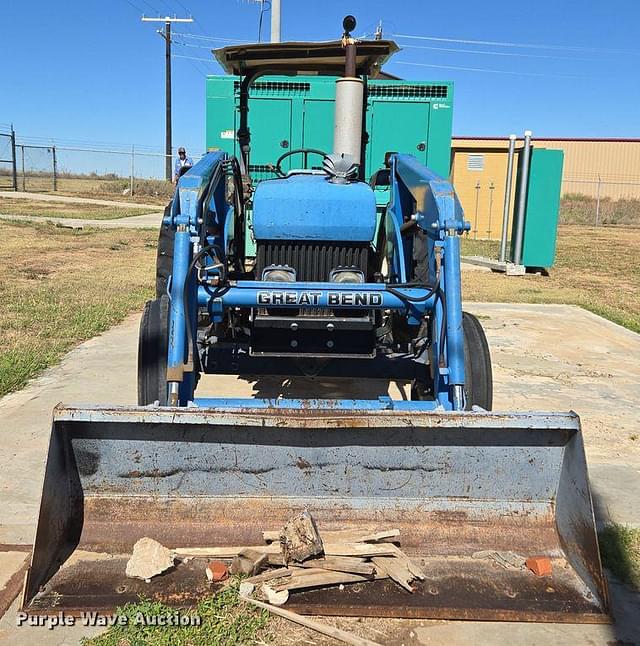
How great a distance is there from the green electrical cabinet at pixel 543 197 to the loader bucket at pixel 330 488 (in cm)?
1047

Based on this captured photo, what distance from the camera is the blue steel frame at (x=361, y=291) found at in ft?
11.3

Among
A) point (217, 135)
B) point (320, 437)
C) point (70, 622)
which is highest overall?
point (217, 135)

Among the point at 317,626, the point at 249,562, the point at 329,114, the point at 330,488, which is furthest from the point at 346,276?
the point at 329,114

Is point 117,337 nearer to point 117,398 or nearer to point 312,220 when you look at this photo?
point 117,398

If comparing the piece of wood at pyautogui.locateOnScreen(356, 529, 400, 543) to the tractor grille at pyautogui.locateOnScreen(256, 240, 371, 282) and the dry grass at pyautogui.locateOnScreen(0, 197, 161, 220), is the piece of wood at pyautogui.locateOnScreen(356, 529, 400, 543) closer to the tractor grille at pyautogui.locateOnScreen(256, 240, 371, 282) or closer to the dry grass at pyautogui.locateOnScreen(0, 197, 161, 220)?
the tractor grille at pyautogui.locateOnScreen(256, 240, 371, 282)

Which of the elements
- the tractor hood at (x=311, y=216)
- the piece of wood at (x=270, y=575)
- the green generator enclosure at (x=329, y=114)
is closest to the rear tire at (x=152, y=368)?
the tractor hood at (x=311, y=216)

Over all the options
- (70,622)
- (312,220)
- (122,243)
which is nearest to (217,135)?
(312,220)

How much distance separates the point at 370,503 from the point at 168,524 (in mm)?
866

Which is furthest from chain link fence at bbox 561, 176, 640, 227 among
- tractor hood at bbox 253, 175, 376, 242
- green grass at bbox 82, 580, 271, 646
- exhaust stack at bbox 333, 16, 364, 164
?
green grass at bbox 82, 580, 271, 646

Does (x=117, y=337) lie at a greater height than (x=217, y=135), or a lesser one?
lesser

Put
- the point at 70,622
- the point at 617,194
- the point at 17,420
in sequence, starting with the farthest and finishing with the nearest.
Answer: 1. the point at 617,194
2. the point at 17,420
3. the point at 70,622

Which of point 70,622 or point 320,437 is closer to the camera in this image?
point 70,622

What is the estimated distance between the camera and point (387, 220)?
16.7 ft

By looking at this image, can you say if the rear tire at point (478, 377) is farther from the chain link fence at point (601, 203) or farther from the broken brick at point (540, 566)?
the chain link fence at point (601, 203)
